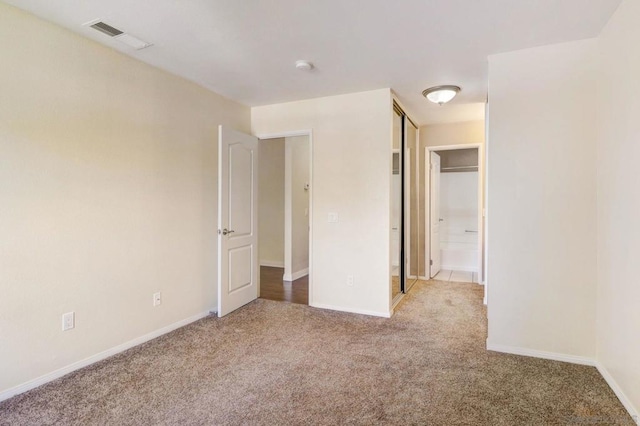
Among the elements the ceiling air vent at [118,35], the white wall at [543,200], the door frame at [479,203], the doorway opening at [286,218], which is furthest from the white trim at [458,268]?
the ceiling air vent at [118,35]

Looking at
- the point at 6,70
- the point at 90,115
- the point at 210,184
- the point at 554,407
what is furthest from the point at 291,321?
the point at 6,70

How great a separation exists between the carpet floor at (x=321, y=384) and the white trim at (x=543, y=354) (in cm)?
6

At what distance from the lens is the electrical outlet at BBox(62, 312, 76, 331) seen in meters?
2.37

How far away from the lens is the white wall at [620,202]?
189 cm

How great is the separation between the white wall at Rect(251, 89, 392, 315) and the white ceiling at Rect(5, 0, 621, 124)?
440 millimetres

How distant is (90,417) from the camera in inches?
74.2

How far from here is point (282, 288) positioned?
4.84 meters

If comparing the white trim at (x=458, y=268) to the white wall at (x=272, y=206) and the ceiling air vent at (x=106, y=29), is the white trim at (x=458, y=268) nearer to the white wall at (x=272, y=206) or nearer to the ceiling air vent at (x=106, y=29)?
the white wall at (x=272, y=206)

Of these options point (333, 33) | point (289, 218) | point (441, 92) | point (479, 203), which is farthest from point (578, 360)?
point (289, 218)

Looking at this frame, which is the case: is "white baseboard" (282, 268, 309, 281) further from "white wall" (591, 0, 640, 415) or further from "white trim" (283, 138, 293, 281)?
"white wall" (591, 0, 640, 415)

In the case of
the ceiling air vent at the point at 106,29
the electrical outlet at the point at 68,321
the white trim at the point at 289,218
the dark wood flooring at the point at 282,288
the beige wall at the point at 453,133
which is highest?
the ceiling air vent at the point at 106,29

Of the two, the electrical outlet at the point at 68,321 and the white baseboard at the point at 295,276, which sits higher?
the electrical outlet at the point at 68,321

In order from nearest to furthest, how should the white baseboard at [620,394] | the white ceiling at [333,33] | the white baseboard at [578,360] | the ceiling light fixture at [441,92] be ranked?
the white baseboard at [620,394]
the white baseboard at [578,360]
the white ceiling at [333,33]
the ceiling light fixture at [441,92]

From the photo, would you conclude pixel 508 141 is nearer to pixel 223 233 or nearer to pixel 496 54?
pixel 496 54
